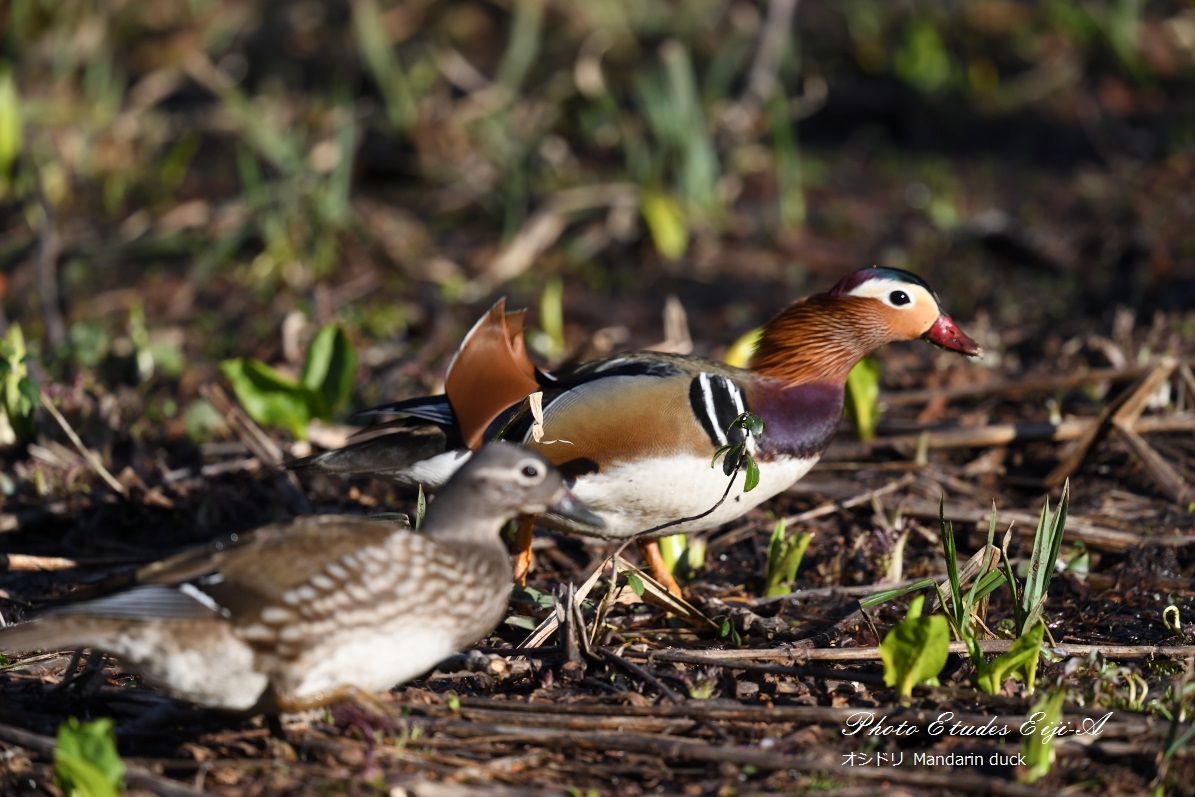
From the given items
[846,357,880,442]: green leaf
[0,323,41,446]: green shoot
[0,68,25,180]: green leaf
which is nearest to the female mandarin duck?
[846,357,880,442]: green leaf

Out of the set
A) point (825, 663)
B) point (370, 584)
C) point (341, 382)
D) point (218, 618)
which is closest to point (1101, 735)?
point (825, 663)

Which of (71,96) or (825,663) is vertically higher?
(71,96)

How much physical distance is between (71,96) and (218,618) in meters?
8.00

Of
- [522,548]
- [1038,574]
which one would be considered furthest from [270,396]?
[1038,574]

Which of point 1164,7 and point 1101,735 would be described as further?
point 1164,7

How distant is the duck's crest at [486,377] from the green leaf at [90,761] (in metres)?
1.79

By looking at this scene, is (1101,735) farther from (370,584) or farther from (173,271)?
(173,271)

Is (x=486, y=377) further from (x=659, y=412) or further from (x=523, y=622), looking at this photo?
(x=523, y=622)

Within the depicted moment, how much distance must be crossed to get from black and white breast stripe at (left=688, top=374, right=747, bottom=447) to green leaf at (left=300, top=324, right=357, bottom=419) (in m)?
1.92

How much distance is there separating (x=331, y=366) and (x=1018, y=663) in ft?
11.0

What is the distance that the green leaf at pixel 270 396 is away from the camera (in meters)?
5.74

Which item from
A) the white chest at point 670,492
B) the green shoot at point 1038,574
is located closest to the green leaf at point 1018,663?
the green shoot at point 1038,574

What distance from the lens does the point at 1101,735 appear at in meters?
3.59

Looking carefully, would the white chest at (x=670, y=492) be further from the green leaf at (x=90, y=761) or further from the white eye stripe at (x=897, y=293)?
the green leaf at (x=90, y=761)
